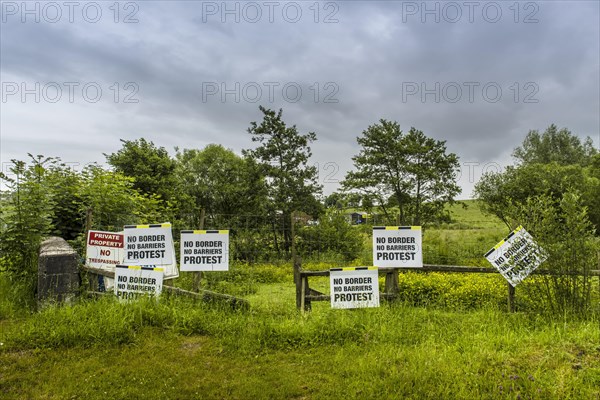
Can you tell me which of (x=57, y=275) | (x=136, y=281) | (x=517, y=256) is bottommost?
(x=136, y=281)

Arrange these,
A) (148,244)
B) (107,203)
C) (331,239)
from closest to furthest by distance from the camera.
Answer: (148,244) → (107,203) → (331,239)

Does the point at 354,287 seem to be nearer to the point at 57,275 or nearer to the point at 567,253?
the point at 567,253

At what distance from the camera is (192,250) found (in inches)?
268

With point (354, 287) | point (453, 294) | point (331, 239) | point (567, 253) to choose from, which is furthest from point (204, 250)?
point (331, 239)

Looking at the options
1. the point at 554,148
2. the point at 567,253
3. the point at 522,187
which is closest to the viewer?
the point at 567,253

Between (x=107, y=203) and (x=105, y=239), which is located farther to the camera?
(x=107, y=203)

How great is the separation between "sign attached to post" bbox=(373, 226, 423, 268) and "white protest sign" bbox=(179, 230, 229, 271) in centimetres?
286

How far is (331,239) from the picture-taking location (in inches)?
655

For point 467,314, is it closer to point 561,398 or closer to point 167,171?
point 561,398

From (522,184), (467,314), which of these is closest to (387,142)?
(522,184)

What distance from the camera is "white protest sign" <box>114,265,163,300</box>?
21.0 ft

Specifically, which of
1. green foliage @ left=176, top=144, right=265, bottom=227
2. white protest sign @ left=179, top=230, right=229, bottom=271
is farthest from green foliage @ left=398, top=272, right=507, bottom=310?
green foliage @ left=176, top=144, right=265, bottom=227

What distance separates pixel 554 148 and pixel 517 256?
60982 millimetres

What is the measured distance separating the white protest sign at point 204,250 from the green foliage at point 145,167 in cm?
2085
